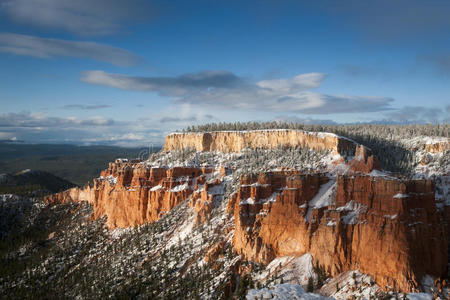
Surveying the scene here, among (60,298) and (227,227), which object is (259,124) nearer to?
(227,227)

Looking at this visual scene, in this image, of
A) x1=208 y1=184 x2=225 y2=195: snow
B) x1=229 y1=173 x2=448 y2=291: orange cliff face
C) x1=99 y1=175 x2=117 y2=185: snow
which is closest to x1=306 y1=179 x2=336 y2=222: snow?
x1=229 y1=173 x2=448 y2=291: orange cliff face

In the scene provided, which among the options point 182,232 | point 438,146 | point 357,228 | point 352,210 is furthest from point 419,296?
point 438,146

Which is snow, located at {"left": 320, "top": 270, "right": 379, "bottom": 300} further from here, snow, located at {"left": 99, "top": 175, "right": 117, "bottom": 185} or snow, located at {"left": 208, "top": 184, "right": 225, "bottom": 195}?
snow, located at {"left": 99, "top": 175, "right": 117, "bottom": 185}

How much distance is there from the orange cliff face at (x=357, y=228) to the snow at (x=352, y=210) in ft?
0.57

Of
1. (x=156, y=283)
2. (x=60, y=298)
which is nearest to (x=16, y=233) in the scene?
(x=60, y=298)

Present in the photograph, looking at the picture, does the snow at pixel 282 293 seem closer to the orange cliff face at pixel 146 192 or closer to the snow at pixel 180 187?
the orange cliff face at pixel 146 192

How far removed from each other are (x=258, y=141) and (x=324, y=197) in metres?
69.2

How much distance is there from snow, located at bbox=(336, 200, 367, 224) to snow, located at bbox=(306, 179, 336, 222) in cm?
347

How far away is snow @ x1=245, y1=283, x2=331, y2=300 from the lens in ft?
197

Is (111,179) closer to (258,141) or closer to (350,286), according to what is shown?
(258,141)

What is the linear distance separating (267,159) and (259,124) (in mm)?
47892

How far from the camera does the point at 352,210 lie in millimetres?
69938

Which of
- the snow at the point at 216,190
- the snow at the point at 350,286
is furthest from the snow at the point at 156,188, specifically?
the snow at the point at 350,286

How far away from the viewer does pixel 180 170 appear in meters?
129
